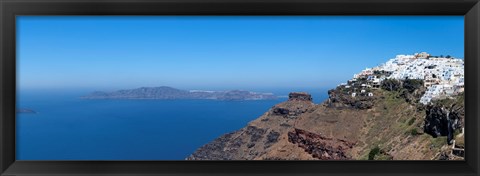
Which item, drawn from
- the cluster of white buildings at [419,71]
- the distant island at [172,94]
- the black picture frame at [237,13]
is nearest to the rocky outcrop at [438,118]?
the cluster of white buildings at [419,71]

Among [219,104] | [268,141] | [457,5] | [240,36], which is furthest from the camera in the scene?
[268,141]

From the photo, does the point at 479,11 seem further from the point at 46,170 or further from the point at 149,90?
the point at 149,90

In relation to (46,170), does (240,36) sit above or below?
above

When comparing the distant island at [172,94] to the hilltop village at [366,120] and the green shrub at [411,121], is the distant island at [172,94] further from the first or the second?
the green shrub at [411,121]

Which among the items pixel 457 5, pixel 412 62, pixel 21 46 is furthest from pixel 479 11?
pixel 412 62

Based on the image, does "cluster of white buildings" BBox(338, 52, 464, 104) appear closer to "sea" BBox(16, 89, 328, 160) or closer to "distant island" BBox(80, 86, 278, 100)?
"sea" BBox(16, 89, 328, 160)

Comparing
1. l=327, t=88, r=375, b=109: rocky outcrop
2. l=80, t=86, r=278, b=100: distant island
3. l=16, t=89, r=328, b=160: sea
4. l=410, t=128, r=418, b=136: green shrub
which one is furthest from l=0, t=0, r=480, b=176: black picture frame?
l=327, t=88, r=375, b=109: rocky outcrop

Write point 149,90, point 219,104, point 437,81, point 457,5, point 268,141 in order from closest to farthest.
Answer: point 457,5 < point 149,90 < point 219,104 < point 437,81 < point 268,141
